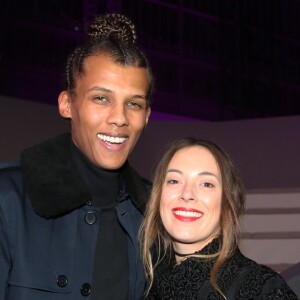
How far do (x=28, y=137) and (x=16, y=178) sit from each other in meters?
2.32

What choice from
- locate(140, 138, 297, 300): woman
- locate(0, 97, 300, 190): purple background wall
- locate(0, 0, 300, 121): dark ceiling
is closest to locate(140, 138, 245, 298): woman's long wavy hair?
locate(140, 138, 297, 300): woman

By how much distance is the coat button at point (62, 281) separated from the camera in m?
1.57

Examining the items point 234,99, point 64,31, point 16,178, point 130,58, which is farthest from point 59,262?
point 234,99

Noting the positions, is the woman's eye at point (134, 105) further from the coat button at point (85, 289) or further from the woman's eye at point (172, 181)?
the coat button at point (85, 289)

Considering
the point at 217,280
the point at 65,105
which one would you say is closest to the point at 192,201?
the point at 217,280

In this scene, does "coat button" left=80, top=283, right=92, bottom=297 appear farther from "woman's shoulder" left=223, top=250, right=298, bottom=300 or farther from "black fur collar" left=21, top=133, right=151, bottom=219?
"woman's shoulder" left=223, top=250, right=298, bottom=300

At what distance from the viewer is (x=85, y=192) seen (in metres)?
1.66

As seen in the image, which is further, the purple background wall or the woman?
the purple background wall

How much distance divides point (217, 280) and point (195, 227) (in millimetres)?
149

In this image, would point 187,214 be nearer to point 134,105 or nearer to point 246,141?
point 134,105

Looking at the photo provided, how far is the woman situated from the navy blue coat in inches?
2.7

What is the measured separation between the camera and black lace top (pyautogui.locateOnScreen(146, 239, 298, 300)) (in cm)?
149

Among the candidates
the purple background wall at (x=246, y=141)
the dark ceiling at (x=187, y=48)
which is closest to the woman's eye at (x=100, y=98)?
the purple background wall at (x=246, y=141)

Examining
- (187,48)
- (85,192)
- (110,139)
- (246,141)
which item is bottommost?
(85,192)
